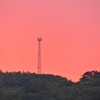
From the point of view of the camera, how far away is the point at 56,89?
370 feet

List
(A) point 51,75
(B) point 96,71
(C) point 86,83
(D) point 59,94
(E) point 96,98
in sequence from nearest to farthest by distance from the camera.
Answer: (E) point 96,98 → (D) point 59,94 → (C) point 86,83 → (B) point 96,71 → (A) point 51,75

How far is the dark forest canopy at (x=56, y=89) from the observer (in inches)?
4158

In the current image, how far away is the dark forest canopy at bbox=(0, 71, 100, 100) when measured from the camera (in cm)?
10562

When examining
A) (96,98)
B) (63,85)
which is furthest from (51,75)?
(96,98)

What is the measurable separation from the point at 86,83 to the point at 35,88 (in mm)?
8697

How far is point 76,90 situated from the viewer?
365ft

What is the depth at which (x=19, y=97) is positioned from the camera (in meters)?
108

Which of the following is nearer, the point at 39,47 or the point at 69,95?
the point at 69,95

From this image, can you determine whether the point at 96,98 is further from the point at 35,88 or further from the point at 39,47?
the point at 39,47

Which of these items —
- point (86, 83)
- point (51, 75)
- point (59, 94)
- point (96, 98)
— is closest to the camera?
point (96, 98)

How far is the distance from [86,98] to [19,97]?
1083cm

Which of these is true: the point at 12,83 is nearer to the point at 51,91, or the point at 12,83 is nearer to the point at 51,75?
the point at 51,75

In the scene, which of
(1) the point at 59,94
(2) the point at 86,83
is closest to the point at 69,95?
(1) the point at 59,94

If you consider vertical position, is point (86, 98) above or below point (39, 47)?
below
